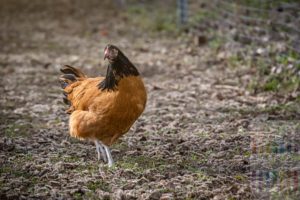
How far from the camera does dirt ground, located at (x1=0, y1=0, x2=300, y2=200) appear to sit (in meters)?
4.34

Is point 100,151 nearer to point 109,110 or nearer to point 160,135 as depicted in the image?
point 109,110

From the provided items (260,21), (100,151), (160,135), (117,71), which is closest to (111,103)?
(117,71)

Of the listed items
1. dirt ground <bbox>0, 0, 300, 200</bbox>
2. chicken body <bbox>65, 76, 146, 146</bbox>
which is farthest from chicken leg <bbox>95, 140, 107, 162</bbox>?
chicken body <bbox>65, 76, 146, 146</bbox>

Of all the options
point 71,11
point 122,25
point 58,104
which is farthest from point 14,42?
point 58,104

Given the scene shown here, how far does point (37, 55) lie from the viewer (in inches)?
389

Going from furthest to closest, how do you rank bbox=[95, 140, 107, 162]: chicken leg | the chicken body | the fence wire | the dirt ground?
the fence wire < bbox=[95, 140, 107, 162]: chicken leg < the chicken body < the dirt ground

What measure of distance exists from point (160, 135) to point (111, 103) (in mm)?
1304

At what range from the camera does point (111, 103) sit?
452 centimetres

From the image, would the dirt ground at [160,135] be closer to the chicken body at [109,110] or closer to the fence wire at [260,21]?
the chicken body at [109,110]

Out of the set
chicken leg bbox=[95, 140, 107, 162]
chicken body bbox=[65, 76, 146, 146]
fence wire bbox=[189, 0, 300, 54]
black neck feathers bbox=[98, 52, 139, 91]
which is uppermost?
fence wire bbox=[189, 0, 300, 54]

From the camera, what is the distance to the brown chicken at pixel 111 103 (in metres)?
4.53

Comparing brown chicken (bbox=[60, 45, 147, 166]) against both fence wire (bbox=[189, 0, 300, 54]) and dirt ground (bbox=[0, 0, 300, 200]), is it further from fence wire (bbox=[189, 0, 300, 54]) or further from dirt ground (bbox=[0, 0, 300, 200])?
fence wire (bbox=[189, 0, 300, 54])

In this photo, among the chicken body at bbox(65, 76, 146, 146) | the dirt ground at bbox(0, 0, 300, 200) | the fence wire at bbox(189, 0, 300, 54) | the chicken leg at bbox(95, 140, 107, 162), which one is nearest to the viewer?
the dirt ground at bbox(0, 0, 300, 200)

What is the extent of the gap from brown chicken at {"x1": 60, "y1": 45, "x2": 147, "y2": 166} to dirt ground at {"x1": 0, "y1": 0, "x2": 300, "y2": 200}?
305 mm
